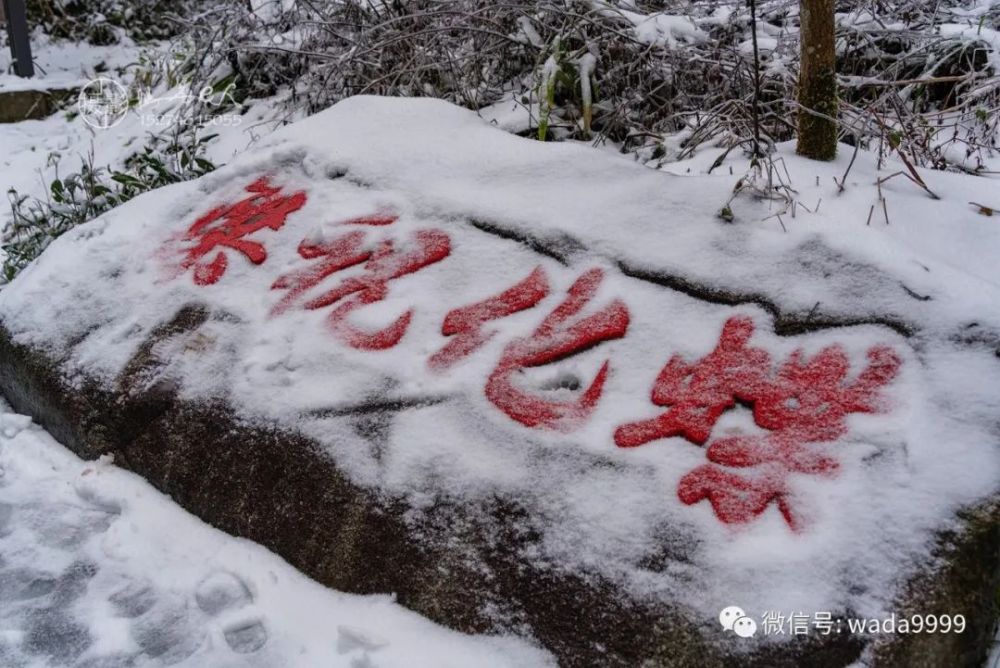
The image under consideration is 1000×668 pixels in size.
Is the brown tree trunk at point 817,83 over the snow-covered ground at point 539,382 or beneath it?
over

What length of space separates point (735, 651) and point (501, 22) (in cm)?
266

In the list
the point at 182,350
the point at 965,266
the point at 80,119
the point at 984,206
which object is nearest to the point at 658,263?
the point at 965,266

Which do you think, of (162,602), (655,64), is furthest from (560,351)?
(655,64)

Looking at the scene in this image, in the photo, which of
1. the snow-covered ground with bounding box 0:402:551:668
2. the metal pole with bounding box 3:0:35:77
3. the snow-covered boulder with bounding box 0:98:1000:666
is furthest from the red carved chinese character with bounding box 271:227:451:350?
the metal pole with bounding box 3:0:35:77

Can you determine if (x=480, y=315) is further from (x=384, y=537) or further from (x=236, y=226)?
(x=236, y=226)

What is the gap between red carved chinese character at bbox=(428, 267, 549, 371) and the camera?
178cm

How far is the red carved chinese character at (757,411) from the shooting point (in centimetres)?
141

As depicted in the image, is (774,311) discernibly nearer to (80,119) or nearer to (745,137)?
(745,137)

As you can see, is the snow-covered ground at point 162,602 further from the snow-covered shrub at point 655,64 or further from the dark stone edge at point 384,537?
the snow-covered shrub at point 655,64

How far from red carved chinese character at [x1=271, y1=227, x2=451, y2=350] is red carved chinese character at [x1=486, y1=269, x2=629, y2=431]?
294 millimetres

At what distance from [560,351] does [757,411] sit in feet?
1.36

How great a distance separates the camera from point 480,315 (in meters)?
1.84

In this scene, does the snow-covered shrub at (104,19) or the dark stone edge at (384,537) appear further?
the snow-covered shrub at (104,19)

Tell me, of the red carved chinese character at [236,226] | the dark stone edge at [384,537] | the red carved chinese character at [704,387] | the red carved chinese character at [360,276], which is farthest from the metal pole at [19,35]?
the red carved chinese character at [704,387]
